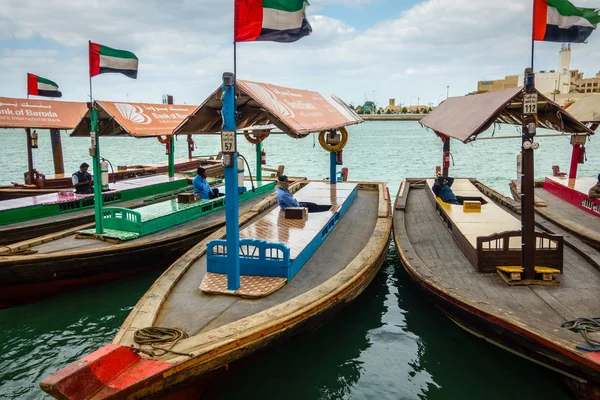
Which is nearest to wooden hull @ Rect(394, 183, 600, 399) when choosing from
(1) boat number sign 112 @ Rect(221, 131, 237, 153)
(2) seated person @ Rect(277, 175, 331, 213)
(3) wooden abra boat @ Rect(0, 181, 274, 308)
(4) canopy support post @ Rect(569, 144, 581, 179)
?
(2) seated person @ Rect(277, 175, 331, 213)

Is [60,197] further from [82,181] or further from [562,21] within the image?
[562,21]

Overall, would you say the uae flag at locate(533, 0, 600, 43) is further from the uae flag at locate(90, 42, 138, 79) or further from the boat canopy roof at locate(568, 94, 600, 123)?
the uae flag at locate(90, 42, 138, 79)

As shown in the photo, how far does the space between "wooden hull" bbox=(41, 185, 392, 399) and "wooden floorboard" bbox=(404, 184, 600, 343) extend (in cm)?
152

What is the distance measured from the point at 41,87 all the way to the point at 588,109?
2086 cm

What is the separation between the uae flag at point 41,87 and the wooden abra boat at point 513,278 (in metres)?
16.6

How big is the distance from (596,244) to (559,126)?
303 cm

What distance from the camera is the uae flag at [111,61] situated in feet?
36.5

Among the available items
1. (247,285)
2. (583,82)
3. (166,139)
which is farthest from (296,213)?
(583,82)

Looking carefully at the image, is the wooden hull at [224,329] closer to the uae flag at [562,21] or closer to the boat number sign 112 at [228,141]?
the boat number sign 112 at [228,141]

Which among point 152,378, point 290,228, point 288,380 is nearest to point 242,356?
point 152,378

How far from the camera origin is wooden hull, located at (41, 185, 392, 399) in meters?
4.77

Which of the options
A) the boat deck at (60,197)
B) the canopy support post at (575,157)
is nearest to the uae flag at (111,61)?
the boat deck at (60,197)

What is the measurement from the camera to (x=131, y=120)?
43.2ft

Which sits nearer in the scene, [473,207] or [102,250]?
[102,250]
